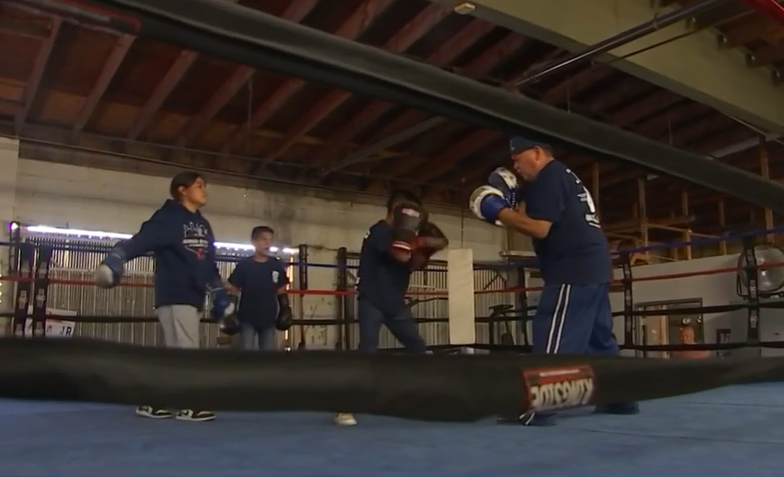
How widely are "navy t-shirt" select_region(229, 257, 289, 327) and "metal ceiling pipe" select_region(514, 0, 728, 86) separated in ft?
7.51

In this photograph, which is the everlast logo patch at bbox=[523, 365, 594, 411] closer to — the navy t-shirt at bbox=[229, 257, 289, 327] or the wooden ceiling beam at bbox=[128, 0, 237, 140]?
the navy t-shirt at bbox=[229, 257, 289, 327]

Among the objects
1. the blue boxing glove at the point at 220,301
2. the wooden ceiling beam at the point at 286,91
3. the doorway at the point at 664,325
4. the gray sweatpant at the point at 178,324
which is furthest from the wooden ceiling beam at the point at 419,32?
the doorway at the point at 664,325

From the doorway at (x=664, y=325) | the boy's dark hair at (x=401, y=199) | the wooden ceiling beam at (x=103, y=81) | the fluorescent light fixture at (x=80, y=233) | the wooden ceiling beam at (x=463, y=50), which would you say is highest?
the wooden ceiling beam at (x=463, y=50)

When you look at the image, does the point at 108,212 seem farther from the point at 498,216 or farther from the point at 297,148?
the point at 498,216

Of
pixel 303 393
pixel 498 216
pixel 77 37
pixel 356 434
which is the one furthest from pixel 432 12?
pixel 303 393

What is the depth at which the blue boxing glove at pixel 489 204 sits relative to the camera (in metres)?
2.11

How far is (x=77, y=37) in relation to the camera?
15.6 ft

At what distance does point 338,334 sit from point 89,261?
2.57m

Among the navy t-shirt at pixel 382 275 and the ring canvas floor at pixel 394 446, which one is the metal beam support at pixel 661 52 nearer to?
the navy t-shirt at pixel 382 275

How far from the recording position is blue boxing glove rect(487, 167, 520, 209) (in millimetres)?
2291

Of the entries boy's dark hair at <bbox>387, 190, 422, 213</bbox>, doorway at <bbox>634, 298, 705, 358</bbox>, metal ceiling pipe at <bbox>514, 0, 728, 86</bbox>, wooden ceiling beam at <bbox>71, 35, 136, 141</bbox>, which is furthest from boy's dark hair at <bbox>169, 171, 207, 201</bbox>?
doorway at <bbox>634, 298, 705, 358</bbox>

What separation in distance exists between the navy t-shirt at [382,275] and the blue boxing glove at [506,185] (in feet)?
2.05

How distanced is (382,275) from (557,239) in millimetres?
844

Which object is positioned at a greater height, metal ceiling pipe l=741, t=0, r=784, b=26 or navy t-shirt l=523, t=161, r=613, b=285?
metal ceiling pipe l=741, t=0, r=784, b=26
